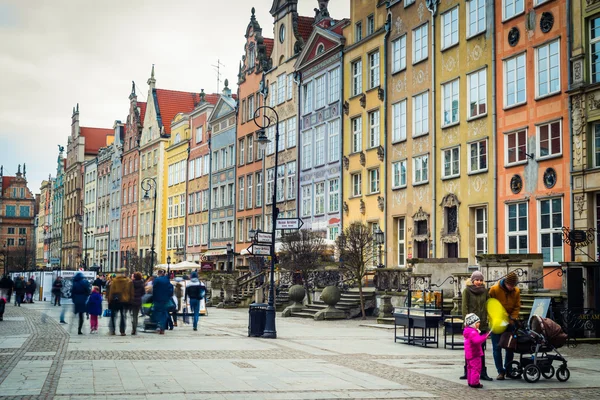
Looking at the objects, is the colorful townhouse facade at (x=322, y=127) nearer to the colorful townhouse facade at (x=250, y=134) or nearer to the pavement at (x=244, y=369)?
the colorful townhouse facade at (x=250, y=134)

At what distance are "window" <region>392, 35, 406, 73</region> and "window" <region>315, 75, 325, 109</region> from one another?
25.3 ft

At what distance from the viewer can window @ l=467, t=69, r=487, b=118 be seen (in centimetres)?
3228

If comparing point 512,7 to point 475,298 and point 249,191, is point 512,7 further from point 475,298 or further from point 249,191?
point 249,191

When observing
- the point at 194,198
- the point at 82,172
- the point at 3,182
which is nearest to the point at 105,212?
the point at 82,172

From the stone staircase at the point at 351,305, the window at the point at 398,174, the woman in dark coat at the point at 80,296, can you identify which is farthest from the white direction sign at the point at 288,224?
the window at the point at 398,174

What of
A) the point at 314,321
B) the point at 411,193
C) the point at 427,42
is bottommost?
the point at 314,321

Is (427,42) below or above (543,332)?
above

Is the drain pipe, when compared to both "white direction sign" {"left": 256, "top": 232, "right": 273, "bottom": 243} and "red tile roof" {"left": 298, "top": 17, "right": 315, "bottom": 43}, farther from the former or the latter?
"red tile roof" {"left": 298, "top": 17, "right": 315, "bottom": 43}

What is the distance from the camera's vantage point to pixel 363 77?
4191 cm

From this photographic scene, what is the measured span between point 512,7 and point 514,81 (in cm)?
268

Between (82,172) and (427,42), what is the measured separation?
8065 centimetres

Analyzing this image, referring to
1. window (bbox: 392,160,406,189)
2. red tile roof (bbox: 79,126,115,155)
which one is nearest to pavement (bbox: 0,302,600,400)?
window (bbox: 392,160,406,189)

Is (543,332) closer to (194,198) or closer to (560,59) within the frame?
(560,59)

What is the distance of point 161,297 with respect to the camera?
77.1ft
